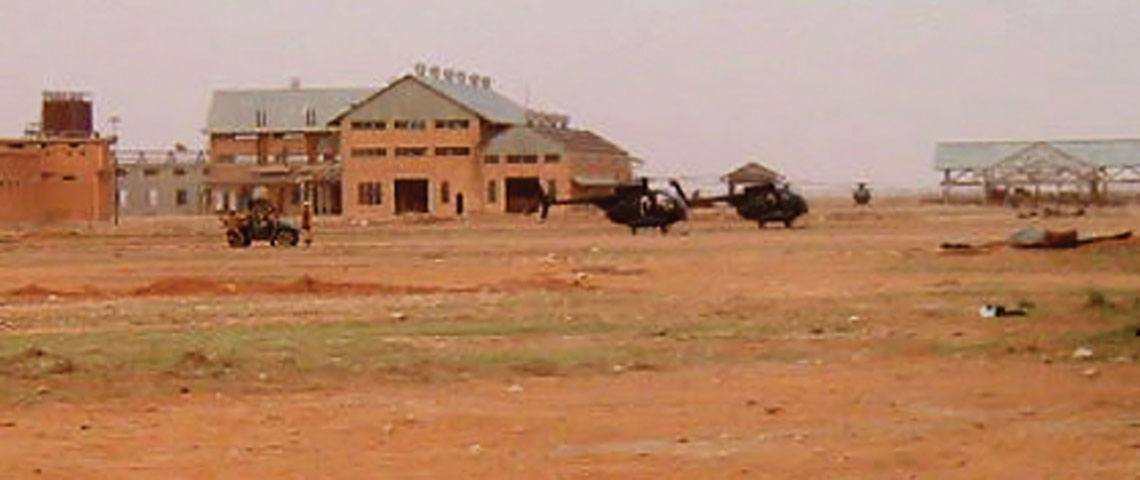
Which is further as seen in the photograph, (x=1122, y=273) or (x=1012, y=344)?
(x=1122, y=273)

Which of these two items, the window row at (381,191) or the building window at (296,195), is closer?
the window row at (381,191)

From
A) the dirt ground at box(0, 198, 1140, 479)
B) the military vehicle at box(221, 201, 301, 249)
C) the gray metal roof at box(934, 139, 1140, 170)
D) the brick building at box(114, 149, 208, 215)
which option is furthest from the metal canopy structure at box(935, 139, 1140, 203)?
the dirt ground at box(0, 198, 1140, 479)

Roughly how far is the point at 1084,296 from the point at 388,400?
15.2 m

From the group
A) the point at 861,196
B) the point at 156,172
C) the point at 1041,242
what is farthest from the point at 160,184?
the point at 1041,242

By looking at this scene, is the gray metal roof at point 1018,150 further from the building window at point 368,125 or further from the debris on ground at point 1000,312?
the debris on ground at point 1000,312

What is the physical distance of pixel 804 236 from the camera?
62.6 metres

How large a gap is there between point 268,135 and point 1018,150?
52.2 meters

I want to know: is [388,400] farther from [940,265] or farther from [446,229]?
[446,229]

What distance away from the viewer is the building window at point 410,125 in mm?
111688

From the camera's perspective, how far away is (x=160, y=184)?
12850 cm

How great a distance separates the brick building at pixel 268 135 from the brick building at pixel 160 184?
3196 millimetres

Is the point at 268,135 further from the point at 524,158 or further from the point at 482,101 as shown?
the point at 524,158

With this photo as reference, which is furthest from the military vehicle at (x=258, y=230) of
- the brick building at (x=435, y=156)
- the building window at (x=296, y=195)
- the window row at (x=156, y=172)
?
the window row at (x=156, y=172)

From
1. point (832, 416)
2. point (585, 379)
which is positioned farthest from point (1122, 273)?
point (832, 416)
